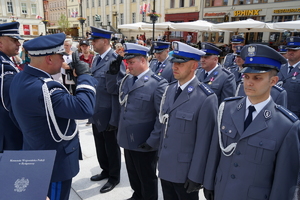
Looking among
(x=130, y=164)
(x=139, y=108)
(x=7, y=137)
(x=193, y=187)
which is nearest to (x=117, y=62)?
(x=139, y=108)

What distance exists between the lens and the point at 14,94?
1.96 m

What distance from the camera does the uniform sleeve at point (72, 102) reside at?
6.38 feet

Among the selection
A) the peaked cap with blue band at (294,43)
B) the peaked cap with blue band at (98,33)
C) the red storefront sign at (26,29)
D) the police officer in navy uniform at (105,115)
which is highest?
the red storefront sign at (26,29)

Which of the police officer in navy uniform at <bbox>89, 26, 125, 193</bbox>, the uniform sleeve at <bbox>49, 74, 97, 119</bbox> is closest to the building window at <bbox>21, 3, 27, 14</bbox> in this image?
the police officer in navy uniform at <bbox>89, 26, 125, 193</bbox>

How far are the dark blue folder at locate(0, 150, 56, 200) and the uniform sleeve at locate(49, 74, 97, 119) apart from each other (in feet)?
1.69

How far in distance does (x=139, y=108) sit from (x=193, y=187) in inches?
44.8

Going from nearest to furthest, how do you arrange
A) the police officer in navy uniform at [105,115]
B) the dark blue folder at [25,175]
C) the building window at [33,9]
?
the dark blue folder at [25,175], the police officer in navy uniform at [105,115], the building window at [33,9]

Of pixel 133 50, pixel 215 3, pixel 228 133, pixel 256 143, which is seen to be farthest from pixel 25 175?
pixel 215 3

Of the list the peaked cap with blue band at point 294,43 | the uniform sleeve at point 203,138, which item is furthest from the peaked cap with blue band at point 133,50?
the peaked cap with blue band at point 294,43

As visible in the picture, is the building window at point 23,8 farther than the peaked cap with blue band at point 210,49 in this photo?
Yes

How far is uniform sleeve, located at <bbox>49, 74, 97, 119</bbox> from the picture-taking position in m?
1.94

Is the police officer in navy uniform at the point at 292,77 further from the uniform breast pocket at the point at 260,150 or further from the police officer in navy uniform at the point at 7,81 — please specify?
the police officer in navy uniform at the point at 7,81

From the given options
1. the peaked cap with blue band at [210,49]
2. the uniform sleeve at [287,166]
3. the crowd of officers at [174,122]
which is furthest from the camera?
the peaked cap with blue band at [210,49]

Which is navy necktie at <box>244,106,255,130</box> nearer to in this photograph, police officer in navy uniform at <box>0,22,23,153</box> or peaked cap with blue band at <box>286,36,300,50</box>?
police officer in navy uniform at <box>0,22,23,153</box>
